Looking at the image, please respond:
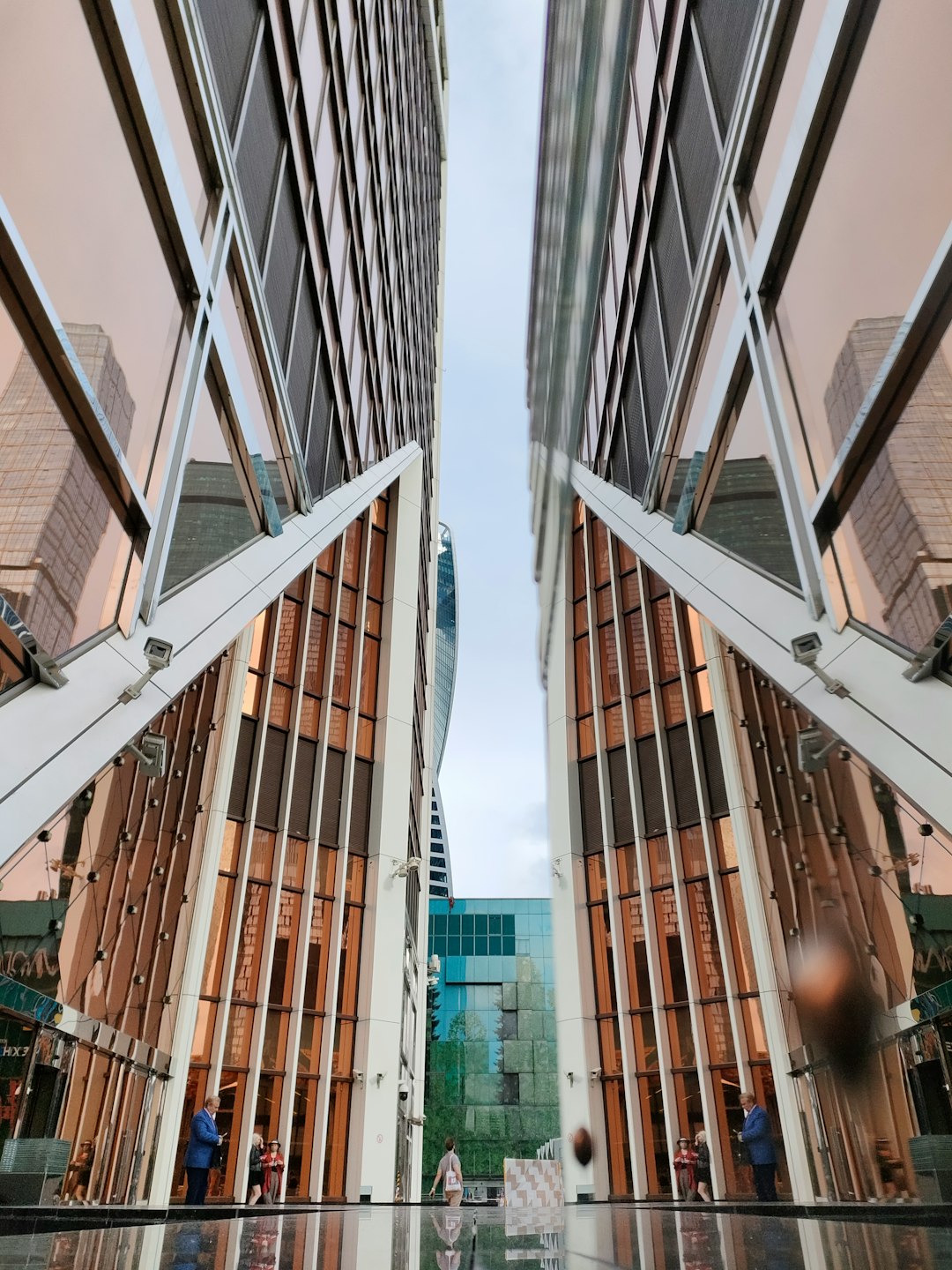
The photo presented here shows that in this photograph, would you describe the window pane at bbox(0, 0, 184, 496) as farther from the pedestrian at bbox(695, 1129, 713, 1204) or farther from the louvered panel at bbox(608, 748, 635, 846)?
the louvered panel at bbox(608, 748, 635, 846)

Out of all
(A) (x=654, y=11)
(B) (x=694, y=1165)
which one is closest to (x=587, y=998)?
(B) (x=694, y=1165)

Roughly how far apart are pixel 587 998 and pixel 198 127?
742 inches

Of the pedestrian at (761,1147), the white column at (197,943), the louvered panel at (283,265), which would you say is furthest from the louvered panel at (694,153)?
the white column at (197,943)

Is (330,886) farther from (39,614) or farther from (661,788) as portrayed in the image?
(39,614)

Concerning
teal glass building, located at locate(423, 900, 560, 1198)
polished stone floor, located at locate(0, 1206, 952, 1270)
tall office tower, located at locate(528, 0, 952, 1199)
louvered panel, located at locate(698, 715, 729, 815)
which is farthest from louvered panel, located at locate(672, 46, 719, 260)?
teal glass building, located at locate(423, 900, 560, 1198)

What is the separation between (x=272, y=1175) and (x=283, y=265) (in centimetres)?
1499

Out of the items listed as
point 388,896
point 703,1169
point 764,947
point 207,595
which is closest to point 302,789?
point 388,896

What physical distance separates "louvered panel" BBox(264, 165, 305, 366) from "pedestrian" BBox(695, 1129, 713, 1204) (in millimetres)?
15462

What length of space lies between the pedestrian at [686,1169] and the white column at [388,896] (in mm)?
5606

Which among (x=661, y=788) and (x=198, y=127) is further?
(x=661, y=788)

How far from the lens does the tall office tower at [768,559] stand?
5.08 metres

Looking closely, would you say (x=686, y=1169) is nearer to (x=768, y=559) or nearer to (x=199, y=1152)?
(x=199, y=1152)

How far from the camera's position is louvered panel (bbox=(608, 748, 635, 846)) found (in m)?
22.2

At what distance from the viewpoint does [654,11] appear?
1170cm
